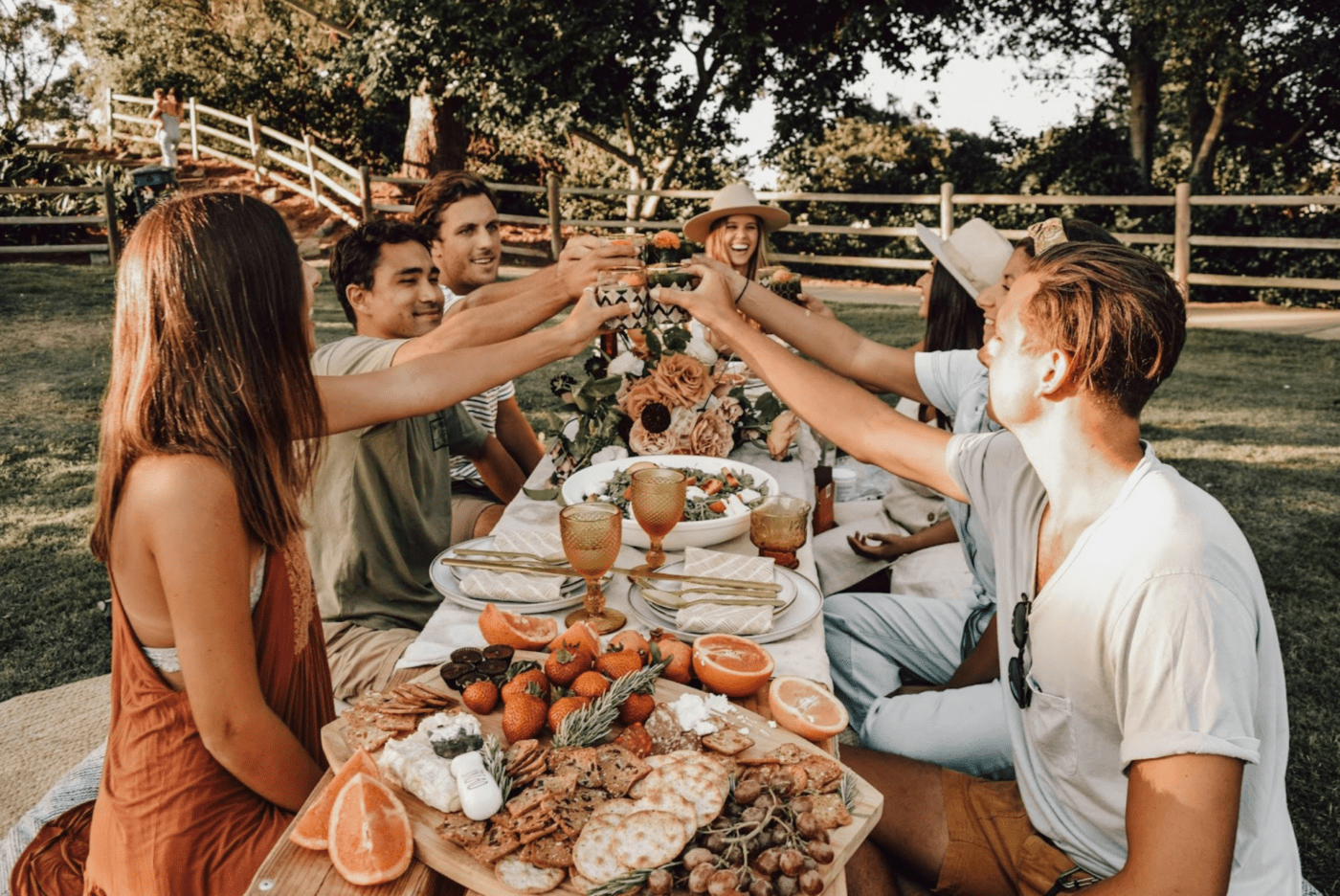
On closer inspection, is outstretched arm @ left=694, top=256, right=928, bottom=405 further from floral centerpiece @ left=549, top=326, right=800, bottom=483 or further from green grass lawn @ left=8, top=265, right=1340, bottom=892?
green grass lawn @ left=8, top=265, right=1340, bottom=892

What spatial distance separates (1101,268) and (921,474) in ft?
3.10

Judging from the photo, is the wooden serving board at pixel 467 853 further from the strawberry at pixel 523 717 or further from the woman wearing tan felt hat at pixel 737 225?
the woman wearing tan felt hat at pixel 737 225

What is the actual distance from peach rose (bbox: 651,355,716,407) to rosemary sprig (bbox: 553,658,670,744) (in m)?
1.84

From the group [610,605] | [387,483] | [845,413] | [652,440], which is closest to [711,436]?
[652,440]

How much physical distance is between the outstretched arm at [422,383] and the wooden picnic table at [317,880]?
128cm

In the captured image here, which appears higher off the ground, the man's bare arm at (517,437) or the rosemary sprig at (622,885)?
the man's bare arm at (517,437)

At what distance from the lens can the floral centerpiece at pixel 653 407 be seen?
3482mm

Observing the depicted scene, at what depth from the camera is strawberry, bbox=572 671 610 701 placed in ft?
5.69

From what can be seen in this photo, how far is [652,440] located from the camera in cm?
355

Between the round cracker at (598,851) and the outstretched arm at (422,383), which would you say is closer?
the round cracker at (598,851)

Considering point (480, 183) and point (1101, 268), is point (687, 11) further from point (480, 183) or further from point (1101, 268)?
point (1101, 268)

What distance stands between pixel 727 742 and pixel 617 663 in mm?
268

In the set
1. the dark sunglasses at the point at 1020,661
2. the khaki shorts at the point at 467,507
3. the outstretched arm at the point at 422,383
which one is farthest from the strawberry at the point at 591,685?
the khaki shorts at the point at 467,507

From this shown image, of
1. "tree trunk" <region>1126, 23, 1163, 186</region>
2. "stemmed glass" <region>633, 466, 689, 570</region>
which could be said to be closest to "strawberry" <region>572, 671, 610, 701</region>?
"stemmed glass" <region>633, 466, 689, 570</region>
